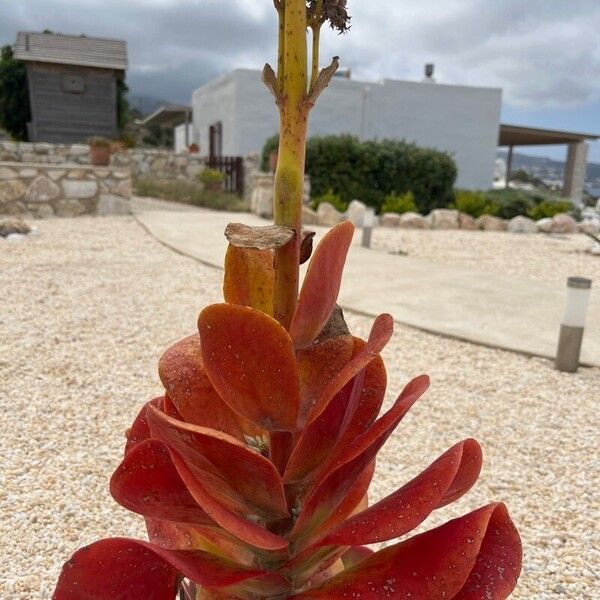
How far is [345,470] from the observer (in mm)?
637

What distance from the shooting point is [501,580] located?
640mm

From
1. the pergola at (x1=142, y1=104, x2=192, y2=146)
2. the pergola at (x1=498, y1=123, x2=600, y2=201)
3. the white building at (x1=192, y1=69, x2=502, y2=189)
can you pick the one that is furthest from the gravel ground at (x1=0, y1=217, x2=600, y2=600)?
the pergola at (x1=142, y1=104, x2=192, y2=146)

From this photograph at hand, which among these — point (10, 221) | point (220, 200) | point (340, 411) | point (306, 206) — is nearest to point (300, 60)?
point (340, 411)

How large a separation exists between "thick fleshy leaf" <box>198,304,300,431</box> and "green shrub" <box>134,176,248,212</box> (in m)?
13.3

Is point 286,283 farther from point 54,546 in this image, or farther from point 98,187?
point 98,187

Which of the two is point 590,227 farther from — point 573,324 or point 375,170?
point 573,324

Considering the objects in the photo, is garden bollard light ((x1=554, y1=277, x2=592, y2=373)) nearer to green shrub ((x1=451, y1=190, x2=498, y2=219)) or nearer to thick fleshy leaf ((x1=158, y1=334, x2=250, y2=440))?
thick fleshy leaf ((x1=158, y1=334, x2=250, y2=440))

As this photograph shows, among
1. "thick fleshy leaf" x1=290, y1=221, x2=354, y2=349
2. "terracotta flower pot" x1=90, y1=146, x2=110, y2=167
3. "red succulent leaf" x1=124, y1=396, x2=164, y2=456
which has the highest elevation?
"terracotta flower pot" x1=90, y1=146, x2=110, y2=167

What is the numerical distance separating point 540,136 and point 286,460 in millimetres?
24461

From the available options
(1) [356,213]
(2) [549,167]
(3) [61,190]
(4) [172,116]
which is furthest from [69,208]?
(2) [549,167]

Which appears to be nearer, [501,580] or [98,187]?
[501,580]

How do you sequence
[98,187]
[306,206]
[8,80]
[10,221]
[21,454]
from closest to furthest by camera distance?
[21,454]
[10,221]
[98,187]
[306,206]
[8,80]

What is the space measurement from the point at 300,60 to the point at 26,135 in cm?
2246

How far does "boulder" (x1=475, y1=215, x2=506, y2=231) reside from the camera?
12570mm
